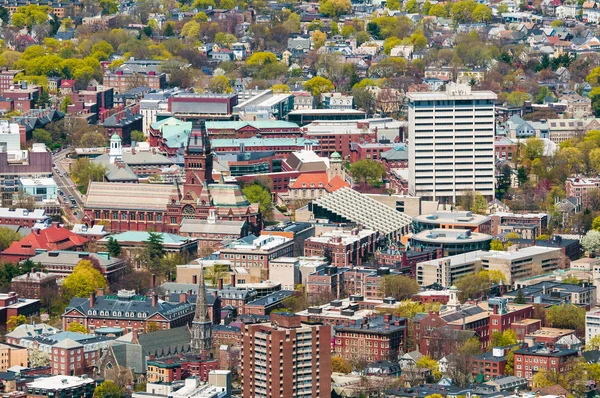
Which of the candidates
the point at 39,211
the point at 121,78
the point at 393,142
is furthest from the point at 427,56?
the point at 39,211

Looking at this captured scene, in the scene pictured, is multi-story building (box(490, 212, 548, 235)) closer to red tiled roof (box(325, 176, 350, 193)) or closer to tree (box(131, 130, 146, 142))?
red tiled roof (box(325, 176, 350, 193))

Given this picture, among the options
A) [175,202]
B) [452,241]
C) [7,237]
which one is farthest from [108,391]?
[175,202]

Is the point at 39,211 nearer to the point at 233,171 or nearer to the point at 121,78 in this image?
the point at 233,171

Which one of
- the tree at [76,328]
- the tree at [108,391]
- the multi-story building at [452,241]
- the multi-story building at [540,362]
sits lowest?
the tree at [108,391]

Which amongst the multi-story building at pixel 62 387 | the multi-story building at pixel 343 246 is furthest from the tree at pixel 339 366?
the multi-story building at pixel 343 246

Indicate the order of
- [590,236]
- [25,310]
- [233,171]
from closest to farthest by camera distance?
[25,310], [590,236], [233,171]

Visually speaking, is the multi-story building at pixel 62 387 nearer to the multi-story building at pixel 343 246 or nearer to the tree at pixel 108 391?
the tree at pixel 108 391

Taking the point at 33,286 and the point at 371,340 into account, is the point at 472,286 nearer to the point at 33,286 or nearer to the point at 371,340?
the point at 371,340
